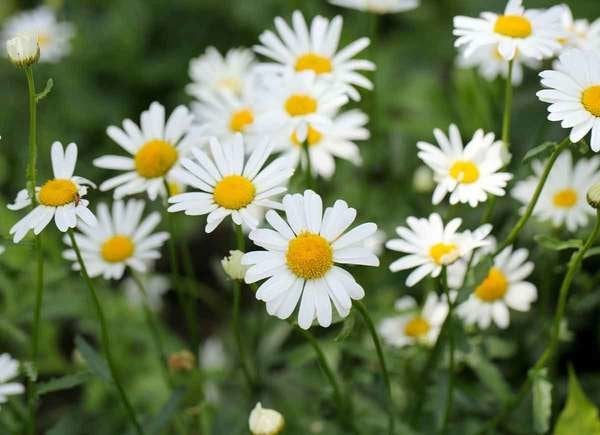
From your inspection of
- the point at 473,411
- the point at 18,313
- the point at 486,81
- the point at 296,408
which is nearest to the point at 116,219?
the point at 18,313

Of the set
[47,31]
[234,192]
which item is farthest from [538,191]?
[47,31]

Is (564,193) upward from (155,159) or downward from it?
downward

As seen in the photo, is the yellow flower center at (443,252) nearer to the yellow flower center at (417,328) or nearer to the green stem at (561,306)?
the green stem at (561,306)

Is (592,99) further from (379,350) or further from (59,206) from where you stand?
(59,206)

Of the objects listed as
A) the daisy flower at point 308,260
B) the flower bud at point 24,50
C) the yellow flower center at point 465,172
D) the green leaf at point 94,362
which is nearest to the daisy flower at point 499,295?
the yellow flower center at point 465,172

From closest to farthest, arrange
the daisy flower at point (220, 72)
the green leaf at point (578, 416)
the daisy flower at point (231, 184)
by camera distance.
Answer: the daisy flower at point (231, 184) < the green leaf at point (578, 416) < the daisy flower at point (220, 72)

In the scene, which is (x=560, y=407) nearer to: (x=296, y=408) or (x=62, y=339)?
(x=296, y=408)
